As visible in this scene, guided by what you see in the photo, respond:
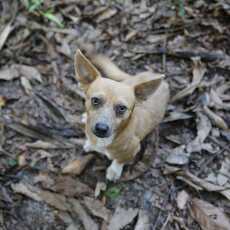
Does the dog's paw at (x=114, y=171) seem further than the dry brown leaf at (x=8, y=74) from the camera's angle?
No

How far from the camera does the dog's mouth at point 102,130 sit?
142 inches

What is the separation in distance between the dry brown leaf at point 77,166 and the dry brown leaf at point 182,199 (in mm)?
1066

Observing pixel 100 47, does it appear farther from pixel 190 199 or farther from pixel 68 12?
pixel 190 199

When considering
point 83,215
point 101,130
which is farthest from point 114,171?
point 101,130

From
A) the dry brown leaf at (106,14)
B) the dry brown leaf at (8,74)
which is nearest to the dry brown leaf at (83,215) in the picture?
the dry brown leaf at (8,74)

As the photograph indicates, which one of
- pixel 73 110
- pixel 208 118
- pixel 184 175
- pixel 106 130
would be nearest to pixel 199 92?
pixel 208 118

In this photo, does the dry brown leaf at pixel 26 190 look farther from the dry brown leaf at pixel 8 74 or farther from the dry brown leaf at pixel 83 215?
the dry brown leaf at pixel 8 74

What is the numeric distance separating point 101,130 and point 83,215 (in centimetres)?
109

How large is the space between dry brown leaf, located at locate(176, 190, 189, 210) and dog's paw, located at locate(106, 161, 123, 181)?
2.23ft

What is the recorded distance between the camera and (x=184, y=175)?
445cm

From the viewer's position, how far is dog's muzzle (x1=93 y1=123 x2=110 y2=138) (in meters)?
3.62

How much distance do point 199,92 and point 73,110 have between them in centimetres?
158

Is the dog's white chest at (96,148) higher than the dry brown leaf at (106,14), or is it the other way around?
the dry brown leaf at (106,14)

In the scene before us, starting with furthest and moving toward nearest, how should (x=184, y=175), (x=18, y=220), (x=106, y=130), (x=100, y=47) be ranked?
(x=100, y=47) < (x=184, y=175) < (x=18, y=220) < (x=106, y=130)
